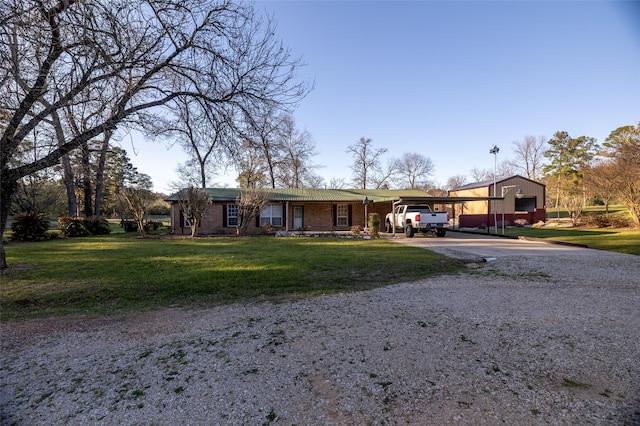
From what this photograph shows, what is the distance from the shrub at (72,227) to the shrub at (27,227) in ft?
6.81

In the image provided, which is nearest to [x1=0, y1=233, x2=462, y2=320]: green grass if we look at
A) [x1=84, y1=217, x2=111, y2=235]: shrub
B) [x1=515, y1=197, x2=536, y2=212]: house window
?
[x1=84, y1=217, x2=111, y2=235]: shrub

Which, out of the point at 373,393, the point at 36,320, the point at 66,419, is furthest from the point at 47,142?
the point at 373,393

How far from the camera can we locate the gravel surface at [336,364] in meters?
2.42

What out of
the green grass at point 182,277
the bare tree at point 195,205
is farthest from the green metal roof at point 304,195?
the green grass at point 182,277

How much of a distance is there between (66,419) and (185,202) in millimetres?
18282

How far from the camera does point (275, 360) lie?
10.7 ft

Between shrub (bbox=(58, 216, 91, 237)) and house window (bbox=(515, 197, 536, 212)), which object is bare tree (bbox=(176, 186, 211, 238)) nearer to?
shrub (bbox=(58, 216, 91, 237))

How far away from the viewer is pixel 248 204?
18.9 meters

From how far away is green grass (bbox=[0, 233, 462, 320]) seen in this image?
572 centimetres

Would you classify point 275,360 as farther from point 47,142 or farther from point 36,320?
point 47,142

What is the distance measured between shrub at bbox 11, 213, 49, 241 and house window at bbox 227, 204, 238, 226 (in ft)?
32.5

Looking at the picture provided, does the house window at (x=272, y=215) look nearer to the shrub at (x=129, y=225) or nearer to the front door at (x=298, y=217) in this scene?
the front door at (x=298, y=217)

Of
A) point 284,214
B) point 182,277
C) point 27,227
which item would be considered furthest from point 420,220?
point 27,227

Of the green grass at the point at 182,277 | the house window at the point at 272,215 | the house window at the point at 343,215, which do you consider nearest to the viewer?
the green grass at the point at 182,277
